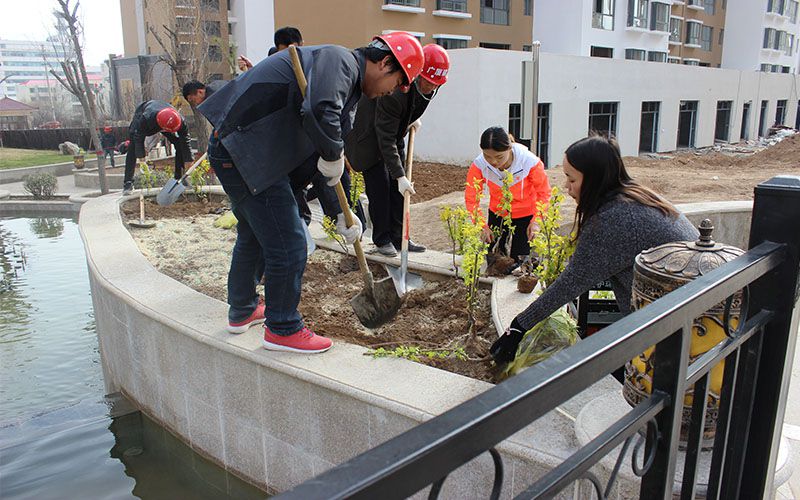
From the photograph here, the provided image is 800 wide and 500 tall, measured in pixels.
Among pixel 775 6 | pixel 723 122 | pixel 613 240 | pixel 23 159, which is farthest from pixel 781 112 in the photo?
pixel 613 240

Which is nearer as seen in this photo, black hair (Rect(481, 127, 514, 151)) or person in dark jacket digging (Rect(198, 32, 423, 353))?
person in dark jacket digging (Rect(198, 32, 423, 353))

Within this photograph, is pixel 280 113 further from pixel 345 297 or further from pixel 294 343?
pixel 345 297

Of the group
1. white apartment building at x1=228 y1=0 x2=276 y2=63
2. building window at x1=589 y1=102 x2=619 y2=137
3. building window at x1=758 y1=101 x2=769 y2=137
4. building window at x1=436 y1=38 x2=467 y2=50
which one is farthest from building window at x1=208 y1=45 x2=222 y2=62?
building window at x1=758 y1=101 x2=769 y2=137

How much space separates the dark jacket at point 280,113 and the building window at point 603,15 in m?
29.4

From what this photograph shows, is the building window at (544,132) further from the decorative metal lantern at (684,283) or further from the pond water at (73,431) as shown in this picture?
the decorative metal lantern at (684,283)

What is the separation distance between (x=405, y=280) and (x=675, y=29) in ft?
135

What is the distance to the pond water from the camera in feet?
11.4

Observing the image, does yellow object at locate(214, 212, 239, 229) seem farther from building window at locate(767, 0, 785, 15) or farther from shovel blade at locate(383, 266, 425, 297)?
building window at locate(767, 0, 785, 15)

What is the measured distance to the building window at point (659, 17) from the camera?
33469mm

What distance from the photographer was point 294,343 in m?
3.20

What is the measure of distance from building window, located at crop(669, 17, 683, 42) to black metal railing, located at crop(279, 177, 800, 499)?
42528mm

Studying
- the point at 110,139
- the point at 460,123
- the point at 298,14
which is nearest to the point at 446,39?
the point at 298,14

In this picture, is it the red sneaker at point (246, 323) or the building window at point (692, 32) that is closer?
the red sneaker at point (246, 323)

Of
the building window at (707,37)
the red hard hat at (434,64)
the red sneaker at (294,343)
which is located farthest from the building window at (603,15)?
the red sneaker at (294,343)
